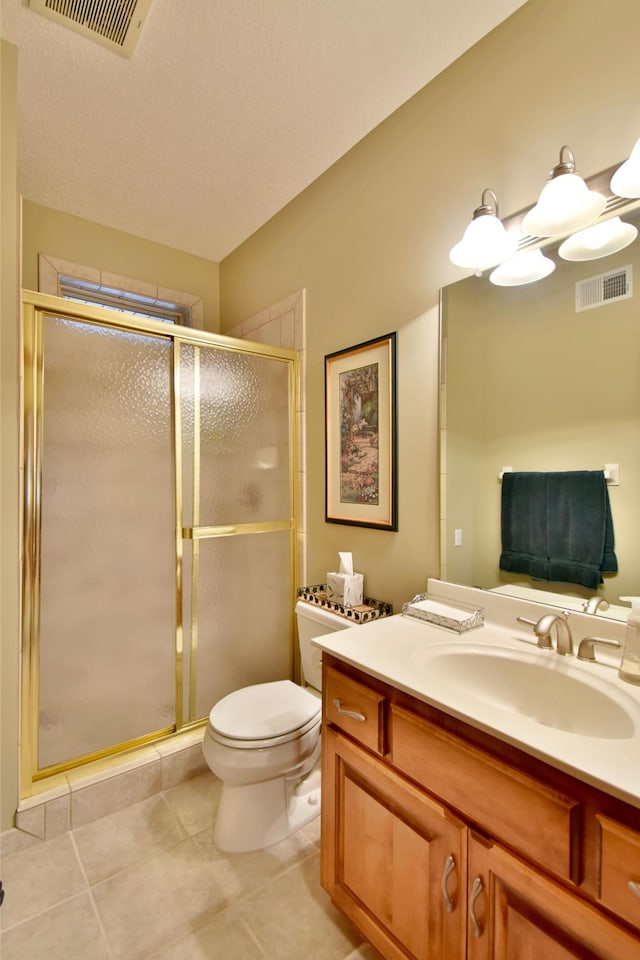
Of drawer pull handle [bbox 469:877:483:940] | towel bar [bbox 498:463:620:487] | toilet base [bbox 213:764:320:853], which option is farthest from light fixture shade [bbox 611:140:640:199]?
toilet base [bbox 213:764:320:853]

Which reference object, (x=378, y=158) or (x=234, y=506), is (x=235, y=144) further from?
(x=234, y=506)

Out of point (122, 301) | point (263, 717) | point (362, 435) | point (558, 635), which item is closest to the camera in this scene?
point (558, 635)

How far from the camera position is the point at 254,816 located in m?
1.47

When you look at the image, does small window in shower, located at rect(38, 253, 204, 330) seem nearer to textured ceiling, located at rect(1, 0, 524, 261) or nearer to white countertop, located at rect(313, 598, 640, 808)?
textured ceiling, located at rect(1, 0, 524, 261)

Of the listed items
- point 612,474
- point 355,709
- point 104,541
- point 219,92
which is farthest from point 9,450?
point 612,474

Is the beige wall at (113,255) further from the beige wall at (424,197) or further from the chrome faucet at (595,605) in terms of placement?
the chrome faucet at (595,605)

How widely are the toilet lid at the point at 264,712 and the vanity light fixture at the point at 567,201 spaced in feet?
5.52

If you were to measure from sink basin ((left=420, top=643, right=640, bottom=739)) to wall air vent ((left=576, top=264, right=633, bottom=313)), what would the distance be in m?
0.91

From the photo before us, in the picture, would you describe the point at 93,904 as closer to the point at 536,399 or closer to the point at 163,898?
the point at 163,898

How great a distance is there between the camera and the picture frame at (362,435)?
1.69 meters

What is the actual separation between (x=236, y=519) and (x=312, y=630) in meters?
0.62

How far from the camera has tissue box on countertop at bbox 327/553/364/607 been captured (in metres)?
1.74

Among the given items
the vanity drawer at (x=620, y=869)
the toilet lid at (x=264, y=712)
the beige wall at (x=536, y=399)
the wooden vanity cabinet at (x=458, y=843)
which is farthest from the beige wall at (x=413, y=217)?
the vanity drawer at (x=620, y=869)

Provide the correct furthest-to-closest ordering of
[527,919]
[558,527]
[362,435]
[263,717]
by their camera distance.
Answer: [362,435] < [263,717] < [558,527] < [527,919]
